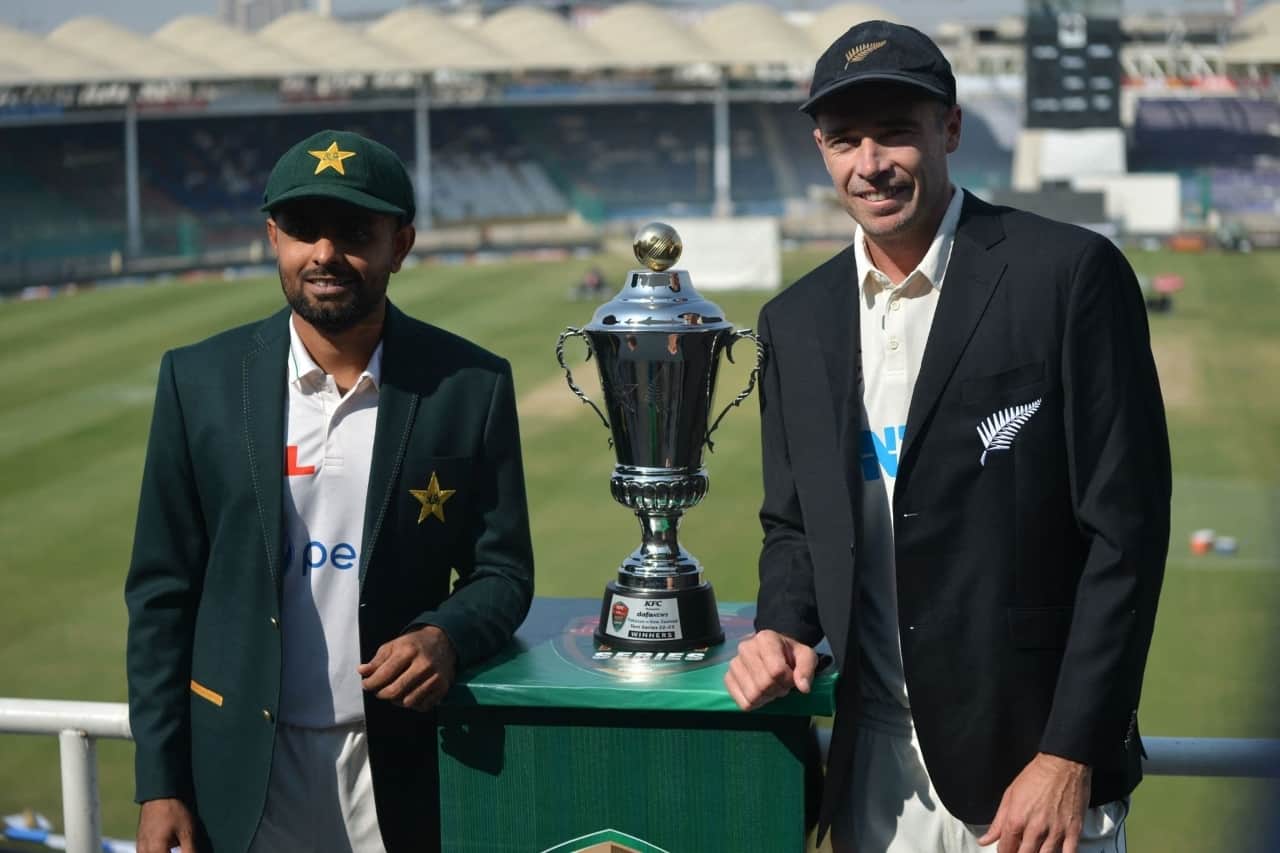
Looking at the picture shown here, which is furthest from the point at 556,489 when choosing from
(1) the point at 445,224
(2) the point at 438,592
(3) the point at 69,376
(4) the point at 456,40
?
(4) the point at 456,40

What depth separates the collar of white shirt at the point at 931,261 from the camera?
2.13 meters

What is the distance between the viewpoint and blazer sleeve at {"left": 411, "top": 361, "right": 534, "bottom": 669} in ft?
7.34

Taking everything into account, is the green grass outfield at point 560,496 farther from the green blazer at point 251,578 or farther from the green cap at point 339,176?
the green cap at point 339,176

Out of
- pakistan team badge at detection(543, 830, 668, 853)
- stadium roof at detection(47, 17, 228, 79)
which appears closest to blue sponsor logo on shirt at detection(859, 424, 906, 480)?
pakistan team badge at detection(543, 830, 668, 853)

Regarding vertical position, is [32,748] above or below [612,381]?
below

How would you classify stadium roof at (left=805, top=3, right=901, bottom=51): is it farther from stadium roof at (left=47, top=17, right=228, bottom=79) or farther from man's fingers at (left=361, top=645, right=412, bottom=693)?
man's fingers at (left=361, top=645, right=412, bottom=693)

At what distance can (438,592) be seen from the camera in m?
2.31

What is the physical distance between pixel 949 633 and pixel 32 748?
26.0 ft

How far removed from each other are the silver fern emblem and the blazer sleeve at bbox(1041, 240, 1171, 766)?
50 mm

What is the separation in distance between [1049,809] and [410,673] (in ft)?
2.82

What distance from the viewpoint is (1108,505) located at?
194 centimetres

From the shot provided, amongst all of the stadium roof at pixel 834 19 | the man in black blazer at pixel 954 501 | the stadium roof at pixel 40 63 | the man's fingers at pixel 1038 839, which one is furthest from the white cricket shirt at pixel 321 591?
the stadium roof at pixel 834 19

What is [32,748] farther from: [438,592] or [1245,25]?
[1245,25]

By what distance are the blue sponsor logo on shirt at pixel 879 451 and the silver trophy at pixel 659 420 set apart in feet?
0.63
